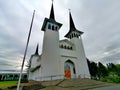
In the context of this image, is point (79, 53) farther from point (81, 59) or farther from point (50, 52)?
point (50, 52)

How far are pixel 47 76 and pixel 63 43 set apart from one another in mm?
9801

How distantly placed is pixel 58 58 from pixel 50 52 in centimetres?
226

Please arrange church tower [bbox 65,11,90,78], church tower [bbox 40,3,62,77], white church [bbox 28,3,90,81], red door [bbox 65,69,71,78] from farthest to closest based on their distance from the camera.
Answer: church tower [bbox 65,11,90,78]
red door [bbox 65,69,71,78]
white church [bbox 28,3,90,81]
church tower [bbox 40,3,62,77]

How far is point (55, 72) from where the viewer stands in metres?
19.5

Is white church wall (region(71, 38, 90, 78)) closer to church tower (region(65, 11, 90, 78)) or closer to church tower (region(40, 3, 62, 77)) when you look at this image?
church tower (region(65, 11, 90, 78))

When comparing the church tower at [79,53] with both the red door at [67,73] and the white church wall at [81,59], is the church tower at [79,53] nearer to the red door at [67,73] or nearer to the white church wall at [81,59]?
the white church wall at [81,59]

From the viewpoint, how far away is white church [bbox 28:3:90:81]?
1932 centimetres

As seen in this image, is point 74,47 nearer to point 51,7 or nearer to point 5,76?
point 51,7

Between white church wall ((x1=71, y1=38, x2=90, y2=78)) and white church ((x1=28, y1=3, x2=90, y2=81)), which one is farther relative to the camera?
white church wall ((x1=71, y1=38, x2=90, y2=78))

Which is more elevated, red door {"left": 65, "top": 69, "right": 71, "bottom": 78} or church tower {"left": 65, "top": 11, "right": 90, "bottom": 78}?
church tower {"left": 65, "top": 11, "right": 90, "bottom": 78}

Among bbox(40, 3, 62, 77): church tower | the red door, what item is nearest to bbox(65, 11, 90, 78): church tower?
the red door

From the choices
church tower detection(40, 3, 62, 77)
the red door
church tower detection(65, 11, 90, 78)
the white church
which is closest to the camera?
church tower detection(40, 3, 62, 77)

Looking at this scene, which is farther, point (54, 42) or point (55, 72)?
point (54, 42)

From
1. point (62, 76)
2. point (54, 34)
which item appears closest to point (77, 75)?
point (62, 76)
